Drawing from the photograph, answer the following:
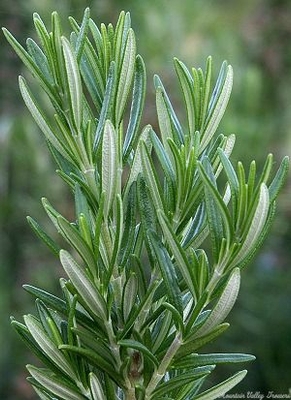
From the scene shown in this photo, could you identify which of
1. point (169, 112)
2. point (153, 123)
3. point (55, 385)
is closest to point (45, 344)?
point (55, 385)

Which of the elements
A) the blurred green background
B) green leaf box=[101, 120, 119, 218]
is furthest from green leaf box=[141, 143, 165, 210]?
the blurred green background

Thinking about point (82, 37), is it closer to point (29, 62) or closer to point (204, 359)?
point (29, 62)

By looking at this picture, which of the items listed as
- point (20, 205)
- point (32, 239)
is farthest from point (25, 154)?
point (32, 239)

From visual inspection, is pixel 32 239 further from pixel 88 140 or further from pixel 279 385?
pixel 88 140

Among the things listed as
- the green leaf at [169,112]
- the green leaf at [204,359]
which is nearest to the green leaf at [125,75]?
the green leaf at [169,112]

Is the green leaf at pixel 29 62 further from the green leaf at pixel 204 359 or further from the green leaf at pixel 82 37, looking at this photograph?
the green leaf at pixel 204 359
